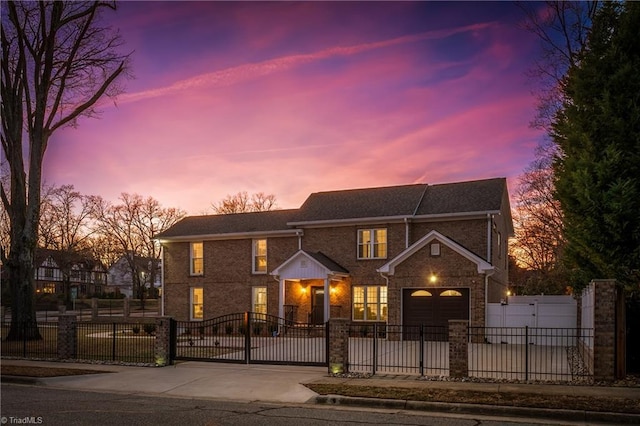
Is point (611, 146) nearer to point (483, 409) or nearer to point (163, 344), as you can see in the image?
point (483, 409)

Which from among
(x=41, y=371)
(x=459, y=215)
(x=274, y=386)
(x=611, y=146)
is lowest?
(x=41, y=371)

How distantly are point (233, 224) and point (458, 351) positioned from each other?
22486 mm

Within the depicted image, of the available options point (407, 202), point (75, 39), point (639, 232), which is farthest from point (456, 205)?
point (75, 39)

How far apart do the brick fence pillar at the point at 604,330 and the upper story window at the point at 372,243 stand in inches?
639

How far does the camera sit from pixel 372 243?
3062 centimetres

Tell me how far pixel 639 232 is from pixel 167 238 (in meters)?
27.6

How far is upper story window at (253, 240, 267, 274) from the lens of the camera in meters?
33.7

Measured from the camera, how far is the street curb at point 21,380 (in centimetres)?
1572

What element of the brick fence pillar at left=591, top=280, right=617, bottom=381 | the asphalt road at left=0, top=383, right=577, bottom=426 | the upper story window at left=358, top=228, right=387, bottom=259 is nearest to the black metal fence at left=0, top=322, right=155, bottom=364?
the asphalt road at left=0, top=383, right=577, bottom=426

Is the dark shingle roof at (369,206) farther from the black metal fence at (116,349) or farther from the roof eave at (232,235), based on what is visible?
the black metal fence at (116,349)

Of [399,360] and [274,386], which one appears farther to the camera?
[399,360]

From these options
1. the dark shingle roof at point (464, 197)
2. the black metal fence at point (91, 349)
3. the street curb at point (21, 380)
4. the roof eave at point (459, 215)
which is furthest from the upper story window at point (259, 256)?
the street curb at point (21, 380)

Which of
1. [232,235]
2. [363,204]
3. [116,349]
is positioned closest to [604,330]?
[116,349]

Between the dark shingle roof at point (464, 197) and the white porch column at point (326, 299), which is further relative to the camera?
the white porch column at point (326, 299)
